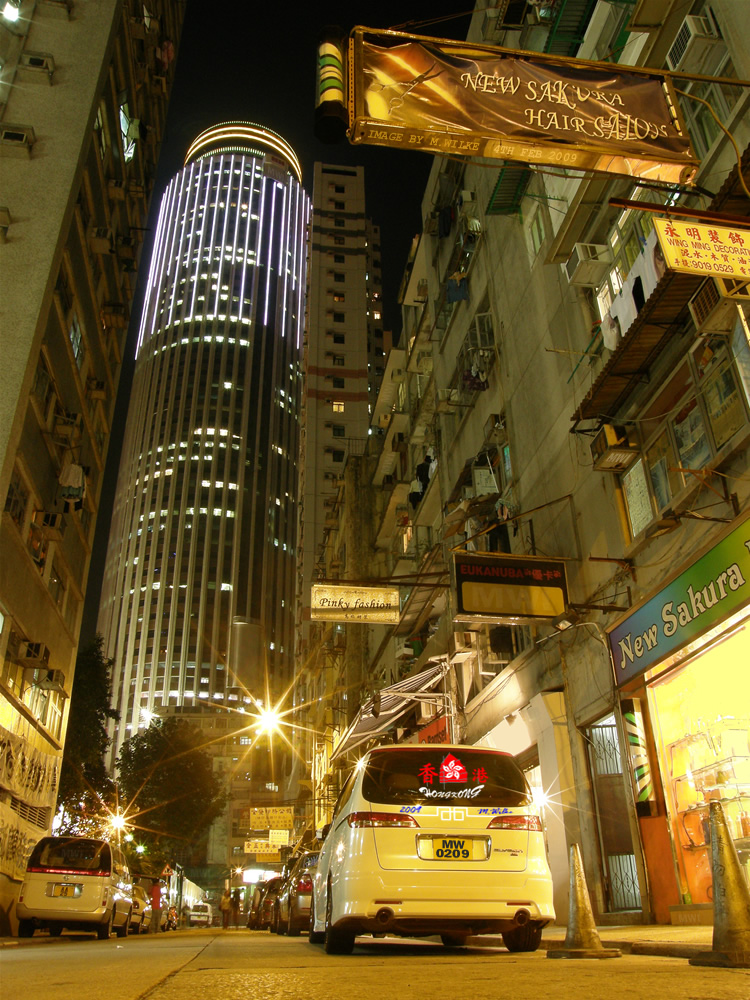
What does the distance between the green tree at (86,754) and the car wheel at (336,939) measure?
27.4m

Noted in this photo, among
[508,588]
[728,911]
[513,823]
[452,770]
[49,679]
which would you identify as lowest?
[728,911]

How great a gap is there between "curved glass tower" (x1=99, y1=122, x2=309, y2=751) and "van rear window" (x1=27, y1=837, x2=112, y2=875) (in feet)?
303

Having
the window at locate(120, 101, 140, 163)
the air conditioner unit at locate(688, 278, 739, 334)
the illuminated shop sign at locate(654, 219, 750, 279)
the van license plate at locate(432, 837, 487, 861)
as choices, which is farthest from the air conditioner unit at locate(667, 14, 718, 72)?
the window at locate(120, 101, 140, 163)

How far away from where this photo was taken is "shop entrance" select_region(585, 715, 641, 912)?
35.5ft

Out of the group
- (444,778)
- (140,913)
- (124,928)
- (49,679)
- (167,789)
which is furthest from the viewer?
(167,789)

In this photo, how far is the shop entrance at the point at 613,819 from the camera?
1082cm

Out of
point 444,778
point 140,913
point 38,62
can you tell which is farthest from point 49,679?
point 38,62

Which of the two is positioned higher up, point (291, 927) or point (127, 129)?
point (127, 129)

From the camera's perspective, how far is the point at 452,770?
640 centimetres

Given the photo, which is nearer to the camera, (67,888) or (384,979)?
(384,979)

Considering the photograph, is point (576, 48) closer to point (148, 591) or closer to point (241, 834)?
point (241, 834)

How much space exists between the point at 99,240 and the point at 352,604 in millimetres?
15942

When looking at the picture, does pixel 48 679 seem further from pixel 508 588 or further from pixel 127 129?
pixel 127 129

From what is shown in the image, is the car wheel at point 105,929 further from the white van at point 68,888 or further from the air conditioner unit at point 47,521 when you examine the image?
the air conditioner unit at point 47,521
